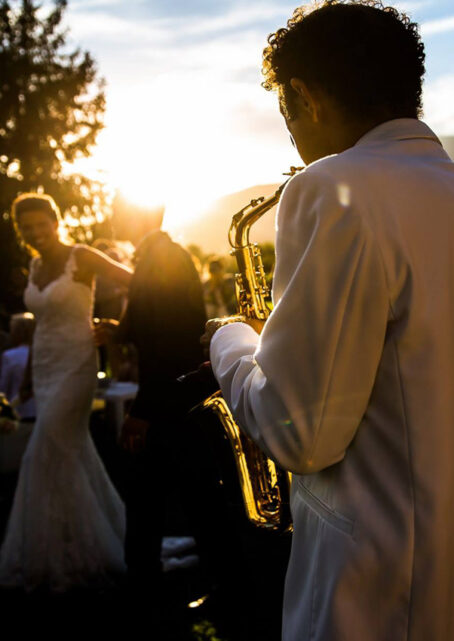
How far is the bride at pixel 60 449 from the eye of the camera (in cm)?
468

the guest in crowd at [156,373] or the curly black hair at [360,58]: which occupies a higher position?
the curly black hair at [360,58]

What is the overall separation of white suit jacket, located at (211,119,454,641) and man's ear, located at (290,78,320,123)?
7.0 inches

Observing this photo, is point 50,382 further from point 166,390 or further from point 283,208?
point 283,208

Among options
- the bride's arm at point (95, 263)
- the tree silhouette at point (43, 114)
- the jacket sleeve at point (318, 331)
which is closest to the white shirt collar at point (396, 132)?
the jacket sleeve at point (318, 331)

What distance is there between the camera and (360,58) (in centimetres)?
149

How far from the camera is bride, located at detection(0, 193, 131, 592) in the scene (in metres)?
4.68

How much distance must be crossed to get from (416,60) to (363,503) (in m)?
0.94

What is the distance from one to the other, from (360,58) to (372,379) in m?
0.66

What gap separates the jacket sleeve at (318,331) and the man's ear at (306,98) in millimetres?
244

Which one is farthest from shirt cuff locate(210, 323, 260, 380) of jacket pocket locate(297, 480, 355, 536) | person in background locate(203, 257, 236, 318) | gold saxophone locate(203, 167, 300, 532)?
person in background locate(203, 257, 236, 318)

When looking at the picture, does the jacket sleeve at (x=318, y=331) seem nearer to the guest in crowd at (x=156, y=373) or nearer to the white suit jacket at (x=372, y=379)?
the white suit jacket at (x=372, y=379)

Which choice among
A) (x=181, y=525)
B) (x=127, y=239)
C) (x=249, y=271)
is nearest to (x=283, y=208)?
(x=249, y=271)

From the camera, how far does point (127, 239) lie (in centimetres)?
448

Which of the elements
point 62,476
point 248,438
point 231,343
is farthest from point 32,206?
point 231,343
